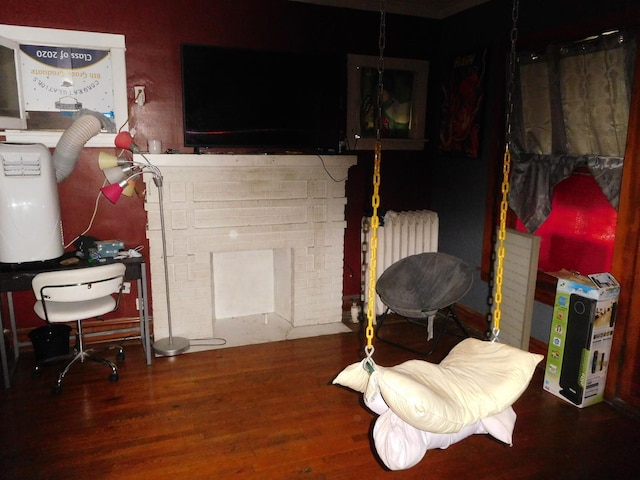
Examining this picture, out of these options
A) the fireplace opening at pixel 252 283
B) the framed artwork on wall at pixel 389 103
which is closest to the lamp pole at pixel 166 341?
the fireplace opening at pixel 252 283

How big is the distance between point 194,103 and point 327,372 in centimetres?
228

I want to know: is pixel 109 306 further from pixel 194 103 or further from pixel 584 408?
pixel 584 408

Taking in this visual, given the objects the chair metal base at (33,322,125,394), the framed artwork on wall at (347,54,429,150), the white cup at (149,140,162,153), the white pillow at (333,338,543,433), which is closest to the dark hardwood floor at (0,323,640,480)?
the chair metal base at (33,322,125,394)

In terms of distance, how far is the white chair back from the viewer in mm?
3020

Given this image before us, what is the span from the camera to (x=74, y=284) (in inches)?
120

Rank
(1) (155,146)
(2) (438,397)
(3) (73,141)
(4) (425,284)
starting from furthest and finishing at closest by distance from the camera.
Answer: (4) (425,284)
(1) (155,146)
(3) (73,141)
(2) (438,397)

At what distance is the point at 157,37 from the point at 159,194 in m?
1.21

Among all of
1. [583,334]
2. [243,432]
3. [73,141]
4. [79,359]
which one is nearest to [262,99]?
[73,141]

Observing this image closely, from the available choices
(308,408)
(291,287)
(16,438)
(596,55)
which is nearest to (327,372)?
(308,408)

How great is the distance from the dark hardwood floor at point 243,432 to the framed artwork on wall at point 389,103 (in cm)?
215

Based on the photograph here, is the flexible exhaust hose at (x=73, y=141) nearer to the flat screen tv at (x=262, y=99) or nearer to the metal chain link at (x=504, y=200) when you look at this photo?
the flat screen tv at (x=262, y=99)

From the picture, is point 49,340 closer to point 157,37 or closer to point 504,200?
point 157,37

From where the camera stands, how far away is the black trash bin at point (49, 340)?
3.45 m

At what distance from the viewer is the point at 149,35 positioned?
3.68 m
